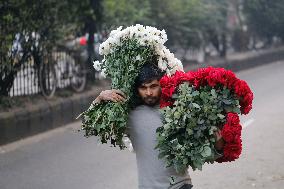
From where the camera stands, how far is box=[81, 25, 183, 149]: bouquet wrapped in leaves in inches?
150

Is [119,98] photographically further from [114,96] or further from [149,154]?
[149,154]

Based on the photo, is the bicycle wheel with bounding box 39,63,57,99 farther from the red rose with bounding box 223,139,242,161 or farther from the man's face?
the red rose with bounding box 223,139,242,161

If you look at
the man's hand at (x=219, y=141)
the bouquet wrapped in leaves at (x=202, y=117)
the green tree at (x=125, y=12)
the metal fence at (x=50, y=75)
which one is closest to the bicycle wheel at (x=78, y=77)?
the metal fence at (x=50, y=75)

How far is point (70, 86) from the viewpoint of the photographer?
12.6m

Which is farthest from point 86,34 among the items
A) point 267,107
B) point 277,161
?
point 277,161

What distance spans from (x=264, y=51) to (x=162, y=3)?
8.51 metres

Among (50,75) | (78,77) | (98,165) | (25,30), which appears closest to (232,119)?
(98,165)

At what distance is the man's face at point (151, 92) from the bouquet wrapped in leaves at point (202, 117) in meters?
0.19

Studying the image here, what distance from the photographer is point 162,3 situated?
17.9m

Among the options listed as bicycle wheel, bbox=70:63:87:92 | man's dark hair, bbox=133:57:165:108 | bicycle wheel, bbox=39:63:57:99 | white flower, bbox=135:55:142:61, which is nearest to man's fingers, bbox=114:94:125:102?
man's dark hair, bbox=133:57:165:108

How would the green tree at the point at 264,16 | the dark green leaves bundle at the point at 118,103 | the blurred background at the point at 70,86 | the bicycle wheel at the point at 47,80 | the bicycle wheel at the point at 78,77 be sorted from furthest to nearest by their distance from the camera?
the green tree at the point at 264,16 < the bicycle wheel at the point at 78,77 < the bicycle wheel at the point at 47,80 < the blurred background at the point at 70,86 < the dark green leaves bundle at the point at 118,103

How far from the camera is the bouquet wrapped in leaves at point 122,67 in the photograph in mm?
3805

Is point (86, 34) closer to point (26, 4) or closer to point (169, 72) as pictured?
point (26, 4)

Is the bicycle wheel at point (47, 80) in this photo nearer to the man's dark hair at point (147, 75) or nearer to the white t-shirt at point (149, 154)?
the man's dark hair at point (147, 75)
